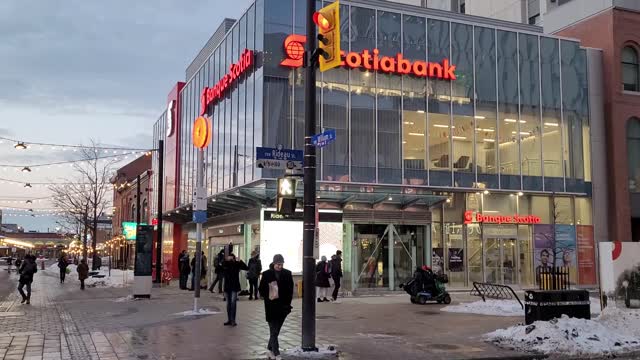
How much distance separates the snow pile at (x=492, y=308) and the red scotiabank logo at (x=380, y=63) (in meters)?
11.4

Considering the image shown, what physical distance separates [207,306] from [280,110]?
27.8 ft

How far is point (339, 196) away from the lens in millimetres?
26266

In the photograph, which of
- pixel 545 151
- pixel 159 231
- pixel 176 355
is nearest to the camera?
pixel 176 355

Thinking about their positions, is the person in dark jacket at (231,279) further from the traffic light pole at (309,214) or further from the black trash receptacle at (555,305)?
the black trash receptacle at (555,305)

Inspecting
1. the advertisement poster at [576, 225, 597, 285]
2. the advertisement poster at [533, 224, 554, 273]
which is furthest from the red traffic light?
the advertisement poster at [576, 225, 597, 285]

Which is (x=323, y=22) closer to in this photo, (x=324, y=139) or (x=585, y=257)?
(x=324, y=139)

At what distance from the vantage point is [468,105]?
29188mm

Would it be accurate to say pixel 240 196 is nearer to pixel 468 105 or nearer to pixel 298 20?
pixel 298 20

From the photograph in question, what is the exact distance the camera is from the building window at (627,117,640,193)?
1261 inches

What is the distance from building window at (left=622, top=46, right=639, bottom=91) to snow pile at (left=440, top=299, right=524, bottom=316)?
18.7m

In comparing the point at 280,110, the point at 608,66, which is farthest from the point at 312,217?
the point at 608,66

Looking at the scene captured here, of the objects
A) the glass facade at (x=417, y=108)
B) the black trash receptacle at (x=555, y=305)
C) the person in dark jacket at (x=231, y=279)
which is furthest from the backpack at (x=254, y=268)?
the black trash receptacle at (x=555, y=305)

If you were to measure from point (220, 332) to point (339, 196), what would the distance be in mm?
12772

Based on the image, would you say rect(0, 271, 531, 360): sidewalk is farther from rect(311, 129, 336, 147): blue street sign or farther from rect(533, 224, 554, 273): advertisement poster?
rect(533, 224, 554, 273): advertisement poster
